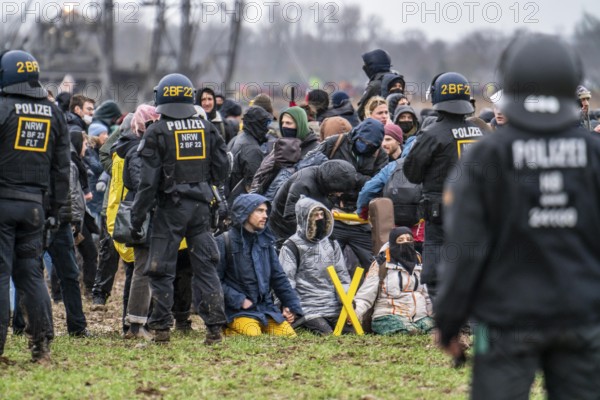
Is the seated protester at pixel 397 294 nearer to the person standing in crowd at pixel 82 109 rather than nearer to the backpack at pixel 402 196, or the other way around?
A: the backpack at pixel 402 196

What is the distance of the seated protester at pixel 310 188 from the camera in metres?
11.5

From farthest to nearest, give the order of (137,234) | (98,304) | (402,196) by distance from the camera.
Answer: (98,304)
(402,196)
(137,234)

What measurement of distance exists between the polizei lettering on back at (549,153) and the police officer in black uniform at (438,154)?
409 cm

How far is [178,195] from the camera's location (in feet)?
31.1

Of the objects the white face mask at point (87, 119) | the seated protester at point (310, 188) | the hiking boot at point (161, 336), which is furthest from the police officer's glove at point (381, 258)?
the white face mask at point (87, 119)

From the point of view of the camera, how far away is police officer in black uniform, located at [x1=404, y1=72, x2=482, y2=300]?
8969 millimetres

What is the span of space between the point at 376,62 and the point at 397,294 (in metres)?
4.94

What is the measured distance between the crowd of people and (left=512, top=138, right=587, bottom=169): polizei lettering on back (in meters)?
2.86

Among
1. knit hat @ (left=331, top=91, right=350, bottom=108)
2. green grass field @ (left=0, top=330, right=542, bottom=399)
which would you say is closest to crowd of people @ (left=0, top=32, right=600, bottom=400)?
green grass field @ (left=0, top=330, right=542, bottom=399)

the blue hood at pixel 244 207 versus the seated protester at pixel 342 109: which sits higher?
the seated protester at pixel 342 109

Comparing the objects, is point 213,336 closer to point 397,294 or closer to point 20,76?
point 397,294

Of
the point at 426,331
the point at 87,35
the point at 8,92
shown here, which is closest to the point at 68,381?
the point at 8,92

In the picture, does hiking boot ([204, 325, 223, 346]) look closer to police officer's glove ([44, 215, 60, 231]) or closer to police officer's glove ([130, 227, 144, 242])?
police officer's glove ([130, 227, 144, 242])

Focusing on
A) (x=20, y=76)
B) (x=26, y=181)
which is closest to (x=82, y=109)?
(x=20, y=76)
